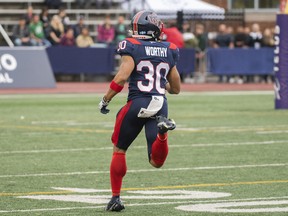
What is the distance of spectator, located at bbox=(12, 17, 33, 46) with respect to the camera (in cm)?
2950

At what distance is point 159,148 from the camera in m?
8.34

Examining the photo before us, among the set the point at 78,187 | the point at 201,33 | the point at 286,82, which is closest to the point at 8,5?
the point at 201,33

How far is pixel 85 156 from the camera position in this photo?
12.5m

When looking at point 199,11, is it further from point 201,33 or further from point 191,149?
point 191,149

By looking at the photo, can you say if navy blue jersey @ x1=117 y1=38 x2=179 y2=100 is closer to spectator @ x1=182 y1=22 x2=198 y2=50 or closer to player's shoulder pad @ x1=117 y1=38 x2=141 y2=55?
player's shoulder pad @ x1=117 y1=38 x2=141 y2=55

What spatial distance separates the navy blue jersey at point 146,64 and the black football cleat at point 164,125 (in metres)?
0.33

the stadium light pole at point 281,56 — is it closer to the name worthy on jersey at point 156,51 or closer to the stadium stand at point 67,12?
the name worthy on jersey at point 156,51

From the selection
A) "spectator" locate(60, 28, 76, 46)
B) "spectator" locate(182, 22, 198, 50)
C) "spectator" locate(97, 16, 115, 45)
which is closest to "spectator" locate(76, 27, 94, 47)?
"spectator" locate(60, 28, 76, 46)

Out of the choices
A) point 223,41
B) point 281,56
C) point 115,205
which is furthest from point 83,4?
point 115,205

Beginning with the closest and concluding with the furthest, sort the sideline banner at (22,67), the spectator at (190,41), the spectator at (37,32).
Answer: the sideline banner at (22,67), the spectator at (37,32), the spectator at (190,41)

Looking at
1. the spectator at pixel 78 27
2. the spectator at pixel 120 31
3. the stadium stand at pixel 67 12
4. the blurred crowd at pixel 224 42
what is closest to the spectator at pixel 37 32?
the spectator at pixel 78 27

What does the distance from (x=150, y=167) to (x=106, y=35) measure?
66.6 feet

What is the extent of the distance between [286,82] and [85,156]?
776 centimetres

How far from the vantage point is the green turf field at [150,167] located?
861 centimetres
